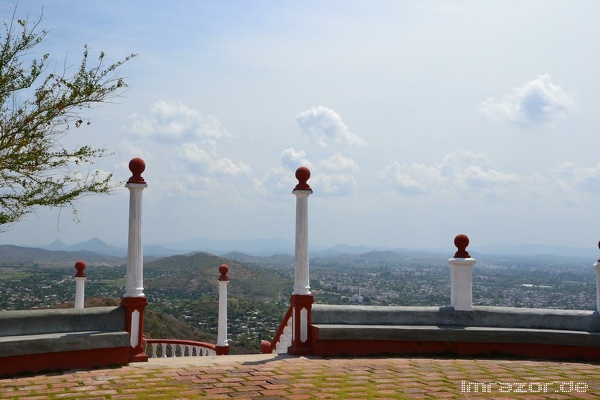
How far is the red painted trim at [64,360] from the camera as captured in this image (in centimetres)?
700

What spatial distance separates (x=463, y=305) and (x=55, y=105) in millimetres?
6752

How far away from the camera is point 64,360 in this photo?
7387 mm

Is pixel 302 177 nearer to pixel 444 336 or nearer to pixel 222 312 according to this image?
pixel 444 336

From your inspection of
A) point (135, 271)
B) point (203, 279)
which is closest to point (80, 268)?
point (135, 271)

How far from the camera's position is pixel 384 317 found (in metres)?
9.14

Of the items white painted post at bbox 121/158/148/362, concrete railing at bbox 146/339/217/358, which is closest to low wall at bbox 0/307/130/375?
white painted post at bbox 121/158/148/362

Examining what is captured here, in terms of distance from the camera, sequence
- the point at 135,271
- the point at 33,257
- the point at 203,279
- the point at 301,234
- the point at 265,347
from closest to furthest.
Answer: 1. the point at 135,271
2. the point at 301,234
3. the point at 265,347
4. the point at 203,279
5. the point at 33,257

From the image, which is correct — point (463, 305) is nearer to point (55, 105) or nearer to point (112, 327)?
point (112, 327)

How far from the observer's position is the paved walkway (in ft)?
20.0

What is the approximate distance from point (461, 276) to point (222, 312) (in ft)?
21.2

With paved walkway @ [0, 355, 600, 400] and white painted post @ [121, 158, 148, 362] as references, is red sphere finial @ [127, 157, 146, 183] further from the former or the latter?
paved walkway @ [0, 355, 600, 400]

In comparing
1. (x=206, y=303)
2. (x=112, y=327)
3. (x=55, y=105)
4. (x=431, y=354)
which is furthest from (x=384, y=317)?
(x=206, y=303)

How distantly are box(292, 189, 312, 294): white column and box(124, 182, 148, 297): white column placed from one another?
2.34 m

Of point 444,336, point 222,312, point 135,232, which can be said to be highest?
point 135,232
